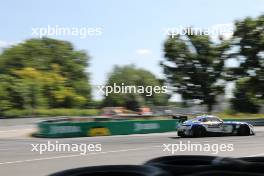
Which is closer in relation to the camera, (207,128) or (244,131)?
(207,128)

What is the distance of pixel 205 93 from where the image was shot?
220 ft

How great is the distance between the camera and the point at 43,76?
8369 cm

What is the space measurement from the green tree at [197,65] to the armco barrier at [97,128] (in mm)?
35434

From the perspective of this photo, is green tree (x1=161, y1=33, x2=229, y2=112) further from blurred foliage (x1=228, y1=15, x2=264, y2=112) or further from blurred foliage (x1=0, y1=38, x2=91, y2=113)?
blurred foliage (x1=0, y1=38, x2=91, y2=113)

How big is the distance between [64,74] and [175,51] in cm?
3272

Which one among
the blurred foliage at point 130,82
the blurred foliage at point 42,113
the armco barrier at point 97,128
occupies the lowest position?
the blurred foliage at point 42,113

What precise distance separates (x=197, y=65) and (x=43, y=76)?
93.6 ft

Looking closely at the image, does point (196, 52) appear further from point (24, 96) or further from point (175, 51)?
point (24, 96)

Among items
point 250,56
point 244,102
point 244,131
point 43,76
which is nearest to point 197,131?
point 244,131

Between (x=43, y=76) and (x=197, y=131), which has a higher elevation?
(x=43, y=76)

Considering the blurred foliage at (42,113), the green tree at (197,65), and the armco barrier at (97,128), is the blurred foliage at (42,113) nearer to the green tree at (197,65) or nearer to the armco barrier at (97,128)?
the green tree at (197,65)

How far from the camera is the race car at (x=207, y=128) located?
80.5ft

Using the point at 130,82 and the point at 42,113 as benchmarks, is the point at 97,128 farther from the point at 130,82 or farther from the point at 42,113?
the point at 130,82

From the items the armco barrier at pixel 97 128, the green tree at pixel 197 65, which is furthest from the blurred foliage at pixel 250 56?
the armco barrier at pixel 97 128
